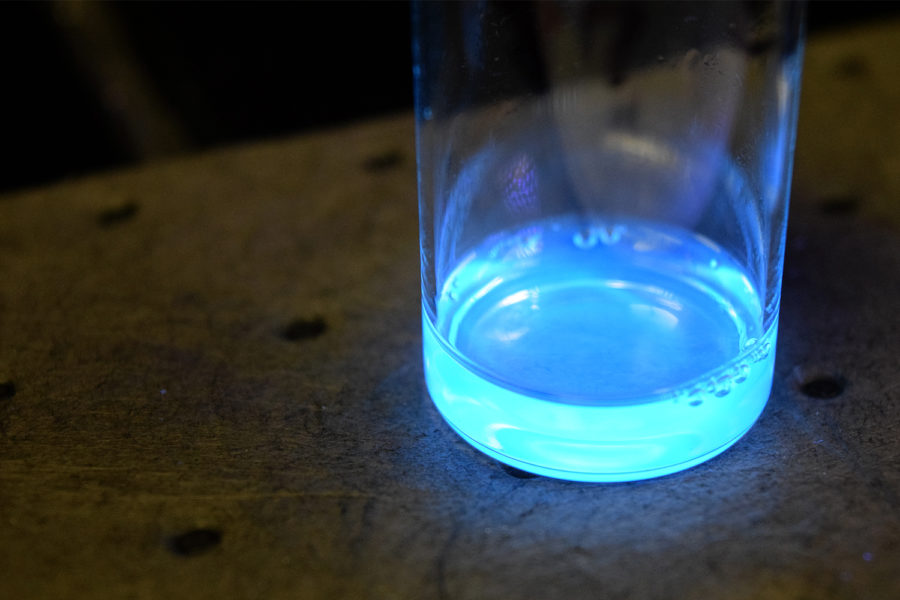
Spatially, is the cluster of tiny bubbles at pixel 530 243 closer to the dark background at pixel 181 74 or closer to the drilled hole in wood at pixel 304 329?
the drilled hole in wood at pixel 304 329

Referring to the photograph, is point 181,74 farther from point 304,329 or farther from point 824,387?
point 824,387

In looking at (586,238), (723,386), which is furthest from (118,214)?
(723,386)

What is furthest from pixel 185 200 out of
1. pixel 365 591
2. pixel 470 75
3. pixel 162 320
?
pixel 365 591

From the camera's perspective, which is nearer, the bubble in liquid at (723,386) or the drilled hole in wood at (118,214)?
the bubble in liquid at (723,386)

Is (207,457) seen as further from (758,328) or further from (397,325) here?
(758,328)

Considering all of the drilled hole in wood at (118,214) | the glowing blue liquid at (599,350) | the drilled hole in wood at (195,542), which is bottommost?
the drilled hole in wood at (195,542)

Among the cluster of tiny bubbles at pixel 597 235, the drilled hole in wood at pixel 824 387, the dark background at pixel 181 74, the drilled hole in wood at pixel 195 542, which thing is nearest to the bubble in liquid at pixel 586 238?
the cluster of tiny bubbles at pixel 597 235

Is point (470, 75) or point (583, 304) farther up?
point (470, 75)
